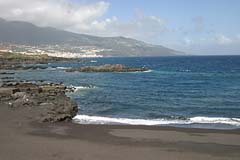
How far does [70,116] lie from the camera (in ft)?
114

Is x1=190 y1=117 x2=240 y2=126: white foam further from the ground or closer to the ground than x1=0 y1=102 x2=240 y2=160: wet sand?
closer to the ground

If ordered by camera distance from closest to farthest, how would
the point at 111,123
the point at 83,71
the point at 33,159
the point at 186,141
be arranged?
the point at 33,159 → the point at 186,141 → the point at 111,123 → the point at 83,71

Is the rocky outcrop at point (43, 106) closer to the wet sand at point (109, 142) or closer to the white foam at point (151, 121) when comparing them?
the white foam at point (151, 121)

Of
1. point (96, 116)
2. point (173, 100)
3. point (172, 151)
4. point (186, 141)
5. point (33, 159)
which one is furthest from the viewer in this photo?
point (173, 100)

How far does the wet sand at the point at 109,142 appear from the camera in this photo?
21.5 m

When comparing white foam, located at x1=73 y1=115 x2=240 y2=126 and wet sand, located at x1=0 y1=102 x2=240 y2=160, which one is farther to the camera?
white foam, located at x1=73 y1=115 x2=240 y2=126

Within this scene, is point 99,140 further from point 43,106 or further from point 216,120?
point 43,106

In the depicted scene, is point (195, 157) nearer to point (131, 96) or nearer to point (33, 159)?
point (33, 159)

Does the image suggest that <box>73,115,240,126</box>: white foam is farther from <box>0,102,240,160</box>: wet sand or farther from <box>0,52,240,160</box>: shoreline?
<box>0,102,240,160</box>: wet sand

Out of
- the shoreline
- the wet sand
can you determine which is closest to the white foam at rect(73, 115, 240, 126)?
the shoreline

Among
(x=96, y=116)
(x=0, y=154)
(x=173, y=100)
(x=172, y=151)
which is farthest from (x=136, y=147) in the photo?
(x=173, y=100)

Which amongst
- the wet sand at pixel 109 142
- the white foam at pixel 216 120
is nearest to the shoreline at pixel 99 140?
the wet sand at pixel 109 142

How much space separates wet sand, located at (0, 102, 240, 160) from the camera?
21.5 m

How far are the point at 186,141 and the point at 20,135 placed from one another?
11.5 meters
